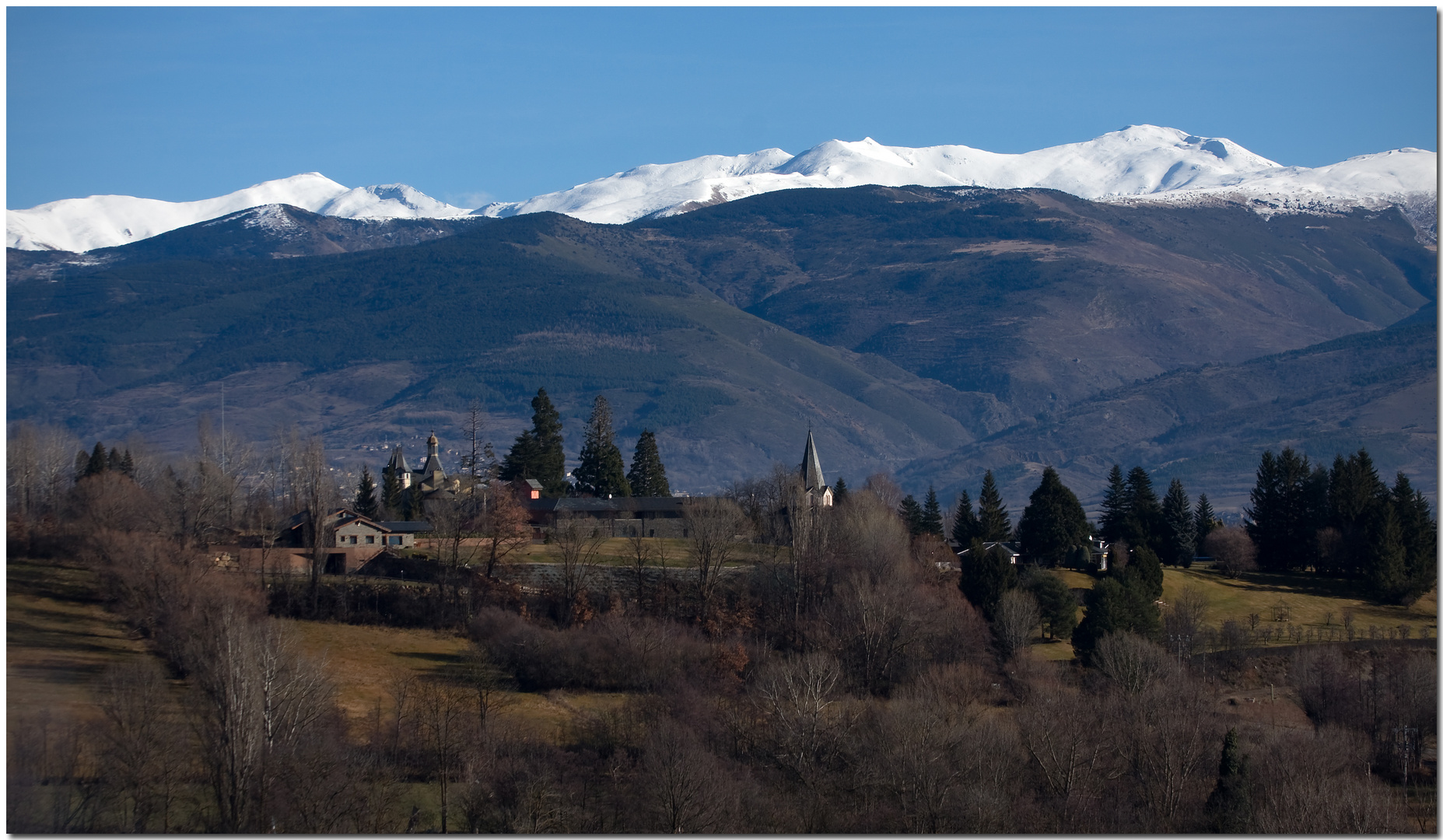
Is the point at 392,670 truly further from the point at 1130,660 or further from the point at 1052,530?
the point at 1052,530

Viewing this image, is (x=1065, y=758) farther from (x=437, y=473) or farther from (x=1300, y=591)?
(x=437, y=473)

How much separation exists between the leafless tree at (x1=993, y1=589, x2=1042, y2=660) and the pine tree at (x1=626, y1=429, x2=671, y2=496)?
128 ft

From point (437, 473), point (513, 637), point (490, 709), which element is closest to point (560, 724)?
point (490, 709)

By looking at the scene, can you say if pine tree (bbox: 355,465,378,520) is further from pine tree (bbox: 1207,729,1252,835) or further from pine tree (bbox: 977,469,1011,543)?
pine tree (bbox: 1207,729,1252,835)

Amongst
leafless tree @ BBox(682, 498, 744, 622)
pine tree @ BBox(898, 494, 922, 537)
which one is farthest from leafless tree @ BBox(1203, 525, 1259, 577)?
leafless tree @ BBox(682, 498, 744, 622)

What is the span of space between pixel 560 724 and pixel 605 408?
56332 millimetres

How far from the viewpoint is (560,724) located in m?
52.2

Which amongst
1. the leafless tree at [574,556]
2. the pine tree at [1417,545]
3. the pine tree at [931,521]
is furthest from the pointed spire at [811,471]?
the pine tree at [1417,545]

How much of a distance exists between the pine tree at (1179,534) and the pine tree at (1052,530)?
4.87 meters

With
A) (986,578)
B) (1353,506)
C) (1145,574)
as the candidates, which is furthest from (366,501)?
(1353,506)

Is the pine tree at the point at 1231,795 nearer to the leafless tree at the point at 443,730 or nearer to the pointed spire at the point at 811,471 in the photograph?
the leafless tree at the point at 443,730

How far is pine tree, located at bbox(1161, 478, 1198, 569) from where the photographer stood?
3317 inches

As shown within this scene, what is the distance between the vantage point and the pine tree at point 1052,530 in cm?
8131

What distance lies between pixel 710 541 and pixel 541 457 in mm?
29982
